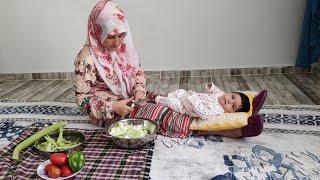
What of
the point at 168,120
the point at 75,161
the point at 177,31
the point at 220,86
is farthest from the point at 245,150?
the point at 177,31

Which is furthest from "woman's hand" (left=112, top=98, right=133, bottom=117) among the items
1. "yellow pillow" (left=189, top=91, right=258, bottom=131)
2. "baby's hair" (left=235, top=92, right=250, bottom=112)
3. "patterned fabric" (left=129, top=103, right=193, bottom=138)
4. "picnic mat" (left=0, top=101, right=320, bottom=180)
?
"baby's hair" (left=235, top=92, right=250, bottom=112)

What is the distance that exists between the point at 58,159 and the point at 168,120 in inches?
27.3

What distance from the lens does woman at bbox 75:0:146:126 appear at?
1.85 metres

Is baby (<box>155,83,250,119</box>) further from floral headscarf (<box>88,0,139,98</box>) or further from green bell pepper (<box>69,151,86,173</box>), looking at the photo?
green bell pepper (<box>69,151,86,173</box>)

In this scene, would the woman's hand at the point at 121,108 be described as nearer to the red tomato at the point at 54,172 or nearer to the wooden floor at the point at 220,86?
the red tomato at the point at 54,172

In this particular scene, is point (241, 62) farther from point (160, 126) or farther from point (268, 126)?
point (160, 126)

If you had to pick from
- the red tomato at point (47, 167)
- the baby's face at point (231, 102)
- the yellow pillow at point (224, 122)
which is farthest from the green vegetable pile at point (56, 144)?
the baby's face at point (231, 102)

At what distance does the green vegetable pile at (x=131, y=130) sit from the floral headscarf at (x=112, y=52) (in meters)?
0.30

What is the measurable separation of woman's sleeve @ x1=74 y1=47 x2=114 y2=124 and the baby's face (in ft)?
2.14

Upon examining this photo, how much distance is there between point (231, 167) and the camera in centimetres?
159

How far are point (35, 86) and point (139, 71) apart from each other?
1.69m

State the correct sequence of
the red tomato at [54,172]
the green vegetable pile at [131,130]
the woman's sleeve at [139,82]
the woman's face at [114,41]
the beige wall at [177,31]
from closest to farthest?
the red tomato at [54,172] → the green vegetable pile at [131,130] → the woman's face at [114,41] → the woman's sleeve at [139,82] → the beige wall at [177,31]

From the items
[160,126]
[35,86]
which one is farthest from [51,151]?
[35,86]

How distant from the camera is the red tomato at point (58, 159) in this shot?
1463mm
